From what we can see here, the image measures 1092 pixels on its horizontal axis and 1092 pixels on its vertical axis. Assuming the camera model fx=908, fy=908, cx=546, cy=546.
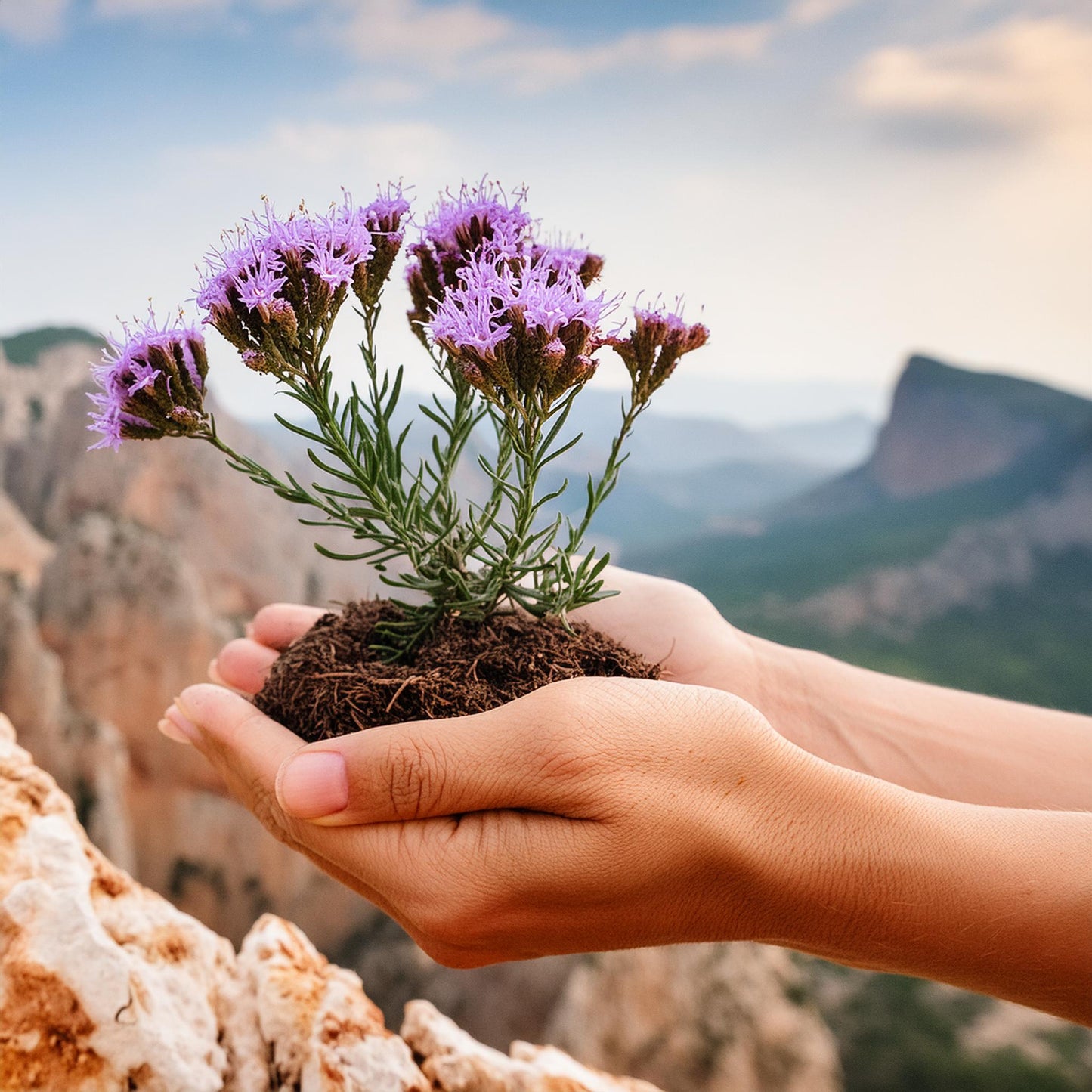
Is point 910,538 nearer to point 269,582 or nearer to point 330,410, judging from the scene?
point 269,582

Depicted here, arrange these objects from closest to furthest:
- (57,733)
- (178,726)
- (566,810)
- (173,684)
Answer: (566,810)
(178,726)
(57,733)
(173,684)

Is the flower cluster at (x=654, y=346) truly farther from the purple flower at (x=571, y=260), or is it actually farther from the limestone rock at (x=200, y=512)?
the limestone rock at (x=200, y=512)

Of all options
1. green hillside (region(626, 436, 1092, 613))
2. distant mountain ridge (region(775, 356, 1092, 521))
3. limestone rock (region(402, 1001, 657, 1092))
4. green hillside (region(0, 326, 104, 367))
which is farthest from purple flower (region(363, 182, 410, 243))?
distant mountain ridge (region(775, 356, 1092, 521))

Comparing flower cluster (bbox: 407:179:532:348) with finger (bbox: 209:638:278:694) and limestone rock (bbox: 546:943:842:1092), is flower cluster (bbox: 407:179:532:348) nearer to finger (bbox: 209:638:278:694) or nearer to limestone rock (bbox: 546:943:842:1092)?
finger (bbox: 209:638:278:694)

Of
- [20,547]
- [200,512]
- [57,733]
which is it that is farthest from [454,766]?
[20,547]

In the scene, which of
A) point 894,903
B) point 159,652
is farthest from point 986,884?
point 159,652

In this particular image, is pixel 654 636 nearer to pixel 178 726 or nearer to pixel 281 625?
pixel 281 625
